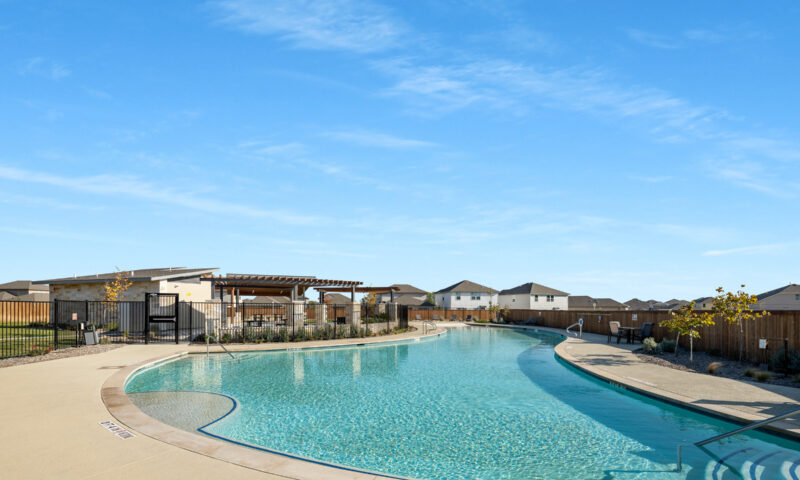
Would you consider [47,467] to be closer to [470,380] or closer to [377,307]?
[470,380]

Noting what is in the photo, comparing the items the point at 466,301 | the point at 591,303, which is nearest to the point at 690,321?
the point at 466,301

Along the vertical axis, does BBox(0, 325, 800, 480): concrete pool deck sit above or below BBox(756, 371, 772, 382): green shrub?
above

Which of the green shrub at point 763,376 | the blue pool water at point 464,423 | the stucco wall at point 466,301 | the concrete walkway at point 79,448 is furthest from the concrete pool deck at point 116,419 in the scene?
the stucco wall at point 466,301

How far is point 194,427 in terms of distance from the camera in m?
8.06

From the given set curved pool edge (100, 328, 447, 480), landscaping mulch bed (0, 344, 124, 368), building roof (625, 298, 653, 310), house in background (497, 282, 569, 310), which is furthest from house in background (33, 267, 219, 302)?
building roof (625, 298, 653, 310)

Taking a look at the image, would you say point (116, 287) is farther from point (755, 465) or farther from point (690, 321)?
point (755, 465)

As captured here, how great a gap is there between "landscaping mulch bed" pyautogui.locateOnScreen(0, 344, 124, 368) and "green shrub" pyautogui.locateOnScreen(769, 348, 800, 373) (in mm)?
20507

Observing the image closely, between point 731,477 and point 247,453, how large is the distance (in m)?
6.27

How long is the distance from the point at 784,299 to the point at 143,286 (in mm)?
55451

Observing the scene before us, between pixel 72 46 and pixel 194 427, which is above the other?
pixel 72 46

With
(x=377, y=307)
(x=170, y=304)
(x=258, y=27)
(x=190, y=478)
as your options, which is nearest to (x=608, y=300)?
(x=377, y=307)

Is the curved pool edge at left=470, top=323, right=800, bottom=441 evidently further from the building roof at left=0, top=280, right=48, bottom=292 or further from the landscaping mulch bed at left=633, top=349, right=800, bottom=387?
the building roof at left=0, top=280, right=48, bottom=292

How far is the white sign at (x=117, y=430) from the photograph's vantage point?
6.66m

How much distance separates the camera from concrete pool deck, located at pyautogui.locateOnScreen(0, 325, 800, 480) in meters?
5.40
